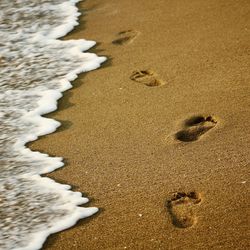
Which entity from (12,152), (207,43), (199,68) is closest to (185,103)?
(199,68)

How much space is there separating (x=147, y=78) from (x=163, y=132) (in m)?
0.86

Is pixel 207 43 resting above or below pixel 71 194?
above

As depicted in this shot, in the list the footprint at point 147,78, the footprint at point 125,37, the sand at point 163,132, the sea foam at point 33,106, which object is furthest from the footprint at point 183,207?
the footprint at point 125,37

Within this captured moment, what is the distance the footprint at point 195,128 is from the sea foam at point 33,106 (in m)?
0.83

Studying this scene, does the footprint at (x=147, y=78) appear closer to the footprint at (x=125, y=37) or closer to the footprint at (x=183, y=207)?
the footprint at (x=125, y=37)

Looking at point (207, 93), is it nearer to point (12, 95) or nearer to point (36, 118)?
point (36, 118)

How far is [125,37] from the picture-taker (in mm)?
5160

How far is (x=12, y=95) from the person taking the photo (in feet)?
15.0

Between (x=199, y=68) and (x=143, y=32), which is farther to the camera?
(x=143, y=32)

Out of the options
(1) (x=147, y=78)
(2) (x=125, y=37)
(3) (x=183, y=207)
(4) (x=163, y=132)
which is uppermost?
(2) (x=125, y=37)

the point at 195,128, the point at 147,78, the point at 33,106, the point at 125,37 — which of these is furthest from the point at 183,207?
the point at 125,37

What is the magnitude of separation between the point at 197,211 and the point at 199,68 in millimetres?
1717

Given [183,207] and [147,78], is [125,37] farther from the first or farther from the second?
[183,207]

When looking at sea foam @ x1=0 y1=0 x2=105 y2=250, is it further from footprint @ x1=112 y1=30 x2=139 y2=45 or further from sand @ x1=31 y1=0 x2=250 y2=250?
footprint @ x1=112 y1=30 x2=139 y2=45
